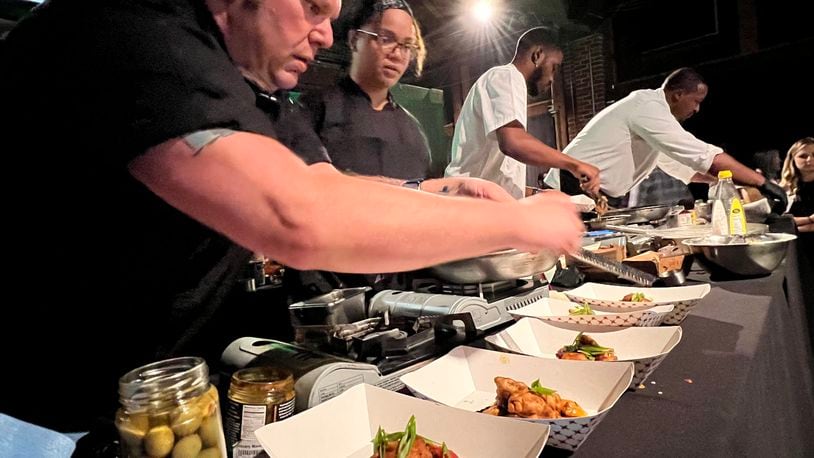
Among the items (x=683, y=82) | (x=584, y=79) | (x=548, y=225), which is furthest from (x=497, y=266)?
(x=584, y=79)

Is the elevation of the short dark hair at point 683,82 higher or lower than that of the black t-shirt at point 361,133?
higher

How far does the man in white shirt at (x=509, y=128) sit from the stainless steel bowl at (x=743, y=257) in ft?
2.74

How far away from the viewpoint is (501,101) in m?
2.25

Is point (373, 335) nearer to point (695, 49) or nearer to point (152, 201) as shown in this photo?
point (152, 201)

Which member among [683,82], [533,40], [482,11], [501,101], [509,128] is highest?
[482,11]

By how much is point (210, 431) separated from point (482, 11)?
18.6 ft

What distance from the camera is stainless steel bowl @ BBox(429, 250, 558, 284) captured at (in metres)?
1.01

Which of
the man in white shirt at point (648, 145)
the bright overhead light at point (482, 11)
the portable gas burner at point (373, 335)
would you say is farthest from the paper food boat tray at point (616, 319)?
the bright overhead light at point (482, 11)

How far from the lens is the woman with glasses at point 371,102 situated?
209 centimetres

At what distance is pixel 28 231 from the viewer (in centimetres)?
65

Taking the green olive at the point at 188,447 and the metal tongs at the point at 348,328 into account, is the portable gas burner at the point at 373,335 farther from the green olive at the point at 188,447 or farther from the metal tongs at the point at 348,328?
the green olive at the point at 188,447

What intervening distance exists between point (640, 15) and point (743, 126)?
170 cm

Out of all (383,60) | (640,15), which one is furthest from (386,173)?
(640,15)

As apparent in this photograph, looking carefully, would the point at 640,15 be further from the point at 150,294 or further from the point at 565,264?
the point at 150,294
